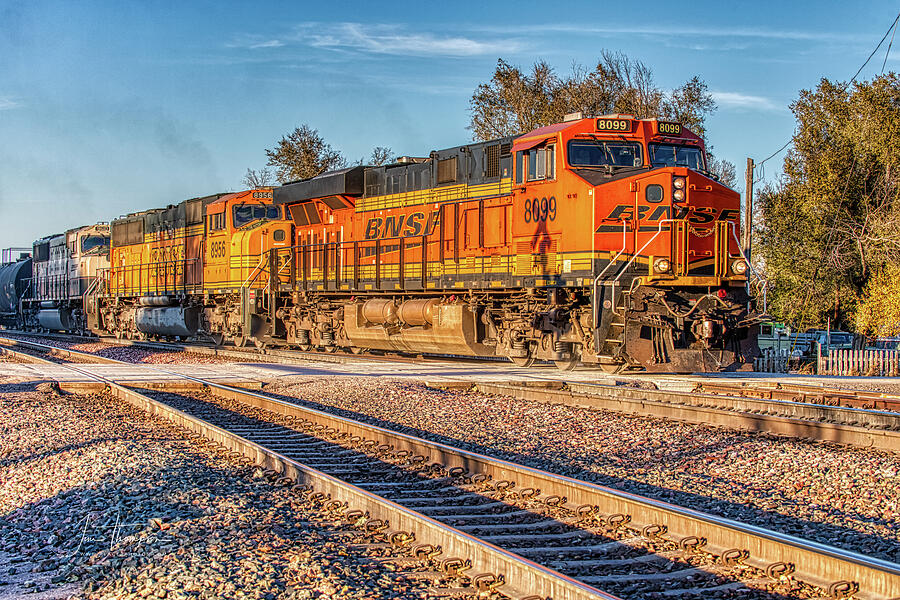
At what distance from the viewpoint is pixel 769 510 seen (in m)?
5.62

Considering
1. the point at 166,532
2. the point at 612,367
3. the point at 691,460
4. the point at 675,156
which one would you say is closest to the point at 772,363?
the point at 612,367

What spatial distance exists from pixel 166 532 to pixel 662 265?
9037 millimetres

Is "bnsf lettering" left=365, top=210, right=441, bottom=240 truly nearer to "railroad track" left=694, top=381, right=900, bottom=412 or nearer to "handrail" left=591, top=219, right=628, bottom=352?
"handrail" left=591, top=219, right=628, bottom=352

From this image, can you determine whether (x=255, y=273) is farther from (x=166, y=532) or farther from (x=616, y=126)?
(x=166, y=532)

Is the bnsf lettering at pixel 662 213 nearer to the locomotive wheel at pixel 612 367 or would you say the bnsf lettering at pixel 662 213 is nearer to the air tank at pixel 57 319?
the locomotive wheel at pixel 612 367

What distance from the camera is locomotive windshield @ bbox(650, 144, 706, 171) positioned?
43.0 feet

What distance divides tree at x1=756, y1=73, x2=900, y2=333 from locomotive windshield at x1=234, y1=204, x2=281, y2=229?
16.5 metres

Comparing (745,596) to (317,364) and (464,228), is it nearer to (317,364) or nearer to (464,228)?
(464,228)

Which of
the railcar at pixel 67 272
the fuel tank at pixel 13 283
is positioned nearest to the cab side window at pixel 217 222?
the railcar at pixel 67 272

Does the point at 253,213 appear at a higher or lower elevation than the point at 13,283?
higher

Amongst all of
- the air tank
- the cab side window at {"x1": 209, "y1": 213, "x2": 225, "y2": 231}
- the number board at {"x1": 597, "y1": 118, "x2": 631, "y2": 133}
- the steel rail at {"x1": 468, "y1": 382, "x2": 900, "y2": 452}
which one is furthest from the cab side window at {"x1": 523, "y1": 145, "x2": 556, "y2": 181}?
the air tank

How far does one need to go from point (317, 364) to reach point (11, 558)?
12.6m

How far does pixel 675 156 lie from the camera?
1319 centimetres

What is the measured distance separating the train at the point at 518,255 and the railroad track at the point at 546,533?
6.01 m
